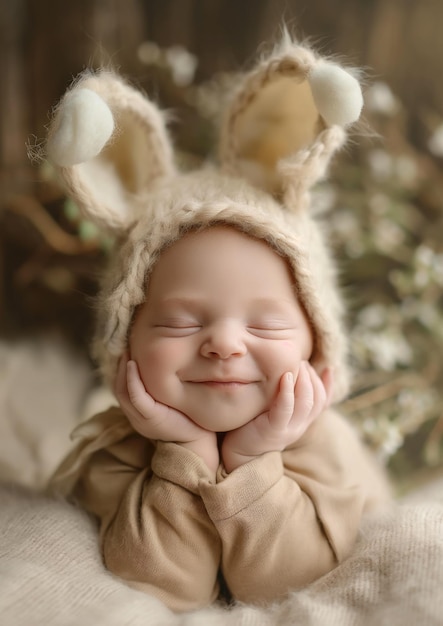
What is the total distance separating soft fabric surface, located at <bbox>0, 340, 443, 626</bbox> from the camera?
0.83m

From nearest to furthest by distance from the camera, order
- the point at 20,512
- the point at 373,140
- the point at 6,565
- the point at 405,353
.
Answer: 1. the point at 6,565
2. the point at 20,512
3. the point at 405,353
4. the point at 373,140

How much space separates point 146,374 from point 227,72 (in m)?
1.23

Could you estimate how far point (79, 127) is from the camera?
3.02 ft

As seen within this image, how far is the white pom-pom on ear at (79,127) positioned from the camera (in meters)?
0.92

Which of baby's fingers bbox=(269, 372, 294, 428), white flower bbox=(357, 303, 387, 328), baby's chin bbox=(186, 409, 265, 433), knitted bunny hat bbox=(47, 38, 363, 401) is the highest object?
knitted bunny hat bbox=(47, 38, 363, 401)

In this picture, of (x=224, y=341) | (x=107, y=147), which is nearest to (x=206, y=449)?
(x=224, y=341)

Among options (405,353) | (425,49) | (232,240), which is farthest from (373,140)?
(232,240)

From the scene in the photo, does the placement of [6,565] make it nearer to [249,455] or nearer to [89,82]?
[249,455]

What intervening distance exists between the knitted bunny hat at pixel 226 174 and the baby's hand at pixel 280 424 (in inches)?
4.1

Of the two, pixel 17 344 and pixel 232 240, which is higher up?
pixel 232 240

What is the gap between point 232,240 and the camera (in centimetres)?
98

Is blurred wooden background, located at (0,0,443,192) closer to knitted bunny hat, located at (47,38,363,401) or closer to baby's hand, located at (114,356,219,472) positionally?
knitted bunny hat, located at (47,38,363,401)

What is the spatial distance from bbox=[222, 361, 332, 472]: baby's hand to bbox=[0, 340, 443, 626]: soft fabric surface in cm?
19

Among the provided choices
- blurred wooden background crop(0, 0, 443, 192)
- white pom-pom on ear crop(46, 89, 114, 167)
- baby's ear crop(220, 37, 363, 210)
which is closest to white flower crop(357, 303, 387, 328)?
blurred wooden background crop(0, 0, 443, 192)
